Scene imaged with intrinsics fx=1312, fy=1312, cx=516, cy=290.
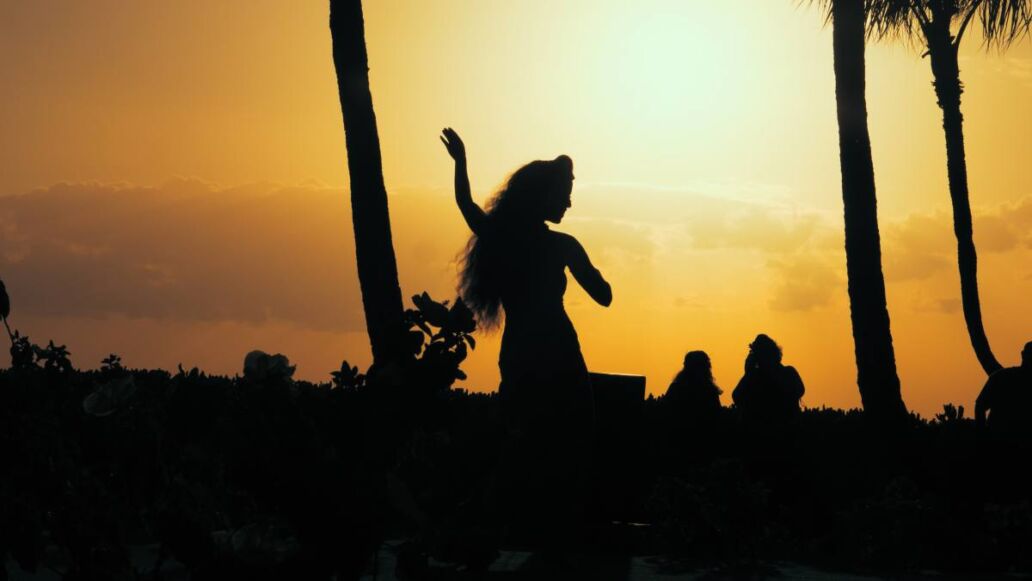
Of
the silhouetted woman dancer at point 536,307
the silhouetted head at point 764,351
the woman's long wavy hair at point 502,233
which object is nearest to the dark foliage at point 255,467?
the woman's long wavy hair at point 502,233

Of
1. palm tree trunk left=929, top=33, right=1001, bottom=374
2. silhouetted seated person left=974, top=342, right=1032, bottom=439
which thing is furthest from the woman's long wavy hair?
palm tree trunk left=929, top=33, right=1001, bottom=374

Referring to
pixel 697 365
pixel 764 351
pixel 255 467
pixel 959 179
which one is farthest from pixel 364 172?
pixel 959 179

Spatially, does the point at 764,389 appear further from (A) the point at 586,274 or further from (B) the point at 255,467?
(B) the point at 255,467

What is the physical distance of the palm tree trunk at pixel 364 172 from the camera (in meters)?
11.7

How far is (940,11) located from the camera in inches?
782

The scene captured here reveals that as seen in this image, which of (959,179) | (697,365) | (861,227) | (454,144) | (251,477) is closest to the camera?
(251,477)

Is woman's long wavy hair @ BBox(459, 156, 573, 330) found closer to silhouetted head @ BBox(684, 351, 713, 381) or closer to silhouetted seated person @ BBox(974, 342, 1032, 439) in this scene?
silhouetted head @ BBox(684, 351, 713, 381)

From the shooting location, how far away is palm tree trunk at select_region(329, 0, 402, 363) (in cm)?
1167

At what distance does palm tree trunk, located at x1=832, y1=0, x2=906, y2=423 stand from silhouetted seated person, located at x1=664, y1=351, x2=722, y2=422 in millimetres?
2100

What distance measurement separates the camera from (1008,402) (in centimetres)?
1156

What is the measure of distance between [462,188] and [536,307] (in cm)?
81

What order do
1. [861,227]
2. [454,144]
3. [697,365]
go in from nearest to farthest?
[454,144], [697,365], [861,227]

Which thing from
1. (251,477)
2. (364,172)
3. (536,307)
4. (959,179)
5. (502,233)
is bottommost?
(251,477)

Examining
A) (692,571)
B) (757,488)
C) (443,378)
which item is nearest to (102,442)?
(443,378)
